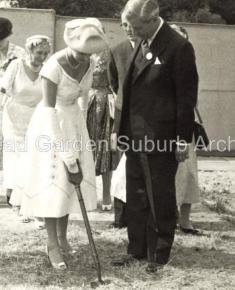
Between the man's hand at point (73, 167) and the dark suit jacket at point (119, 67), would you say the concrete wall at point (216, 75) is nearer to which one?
the dark suit jacket at point (119, 67)

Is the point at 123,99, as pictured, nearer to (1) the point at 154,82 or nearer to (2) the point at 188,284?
(1) the point at 154,82

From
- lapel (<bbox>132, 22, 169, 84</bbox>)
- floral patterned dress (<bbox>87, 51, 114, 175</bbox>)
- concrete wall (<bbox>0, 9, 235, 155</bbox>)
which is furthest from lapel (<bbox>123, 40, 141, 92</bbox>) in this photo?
concrete wall (<bbox>0, 9, 235, 155</bbox>)

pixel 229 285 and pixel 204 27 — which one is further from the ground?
pixel 204 27

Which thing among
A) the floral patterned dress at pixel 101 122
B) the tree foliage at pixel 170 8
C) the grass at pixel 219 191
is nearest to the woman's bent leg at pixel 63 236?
the floral patterned dress at pixel 101 122

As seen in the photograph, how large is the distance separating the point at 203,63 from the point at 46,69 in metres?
7.93

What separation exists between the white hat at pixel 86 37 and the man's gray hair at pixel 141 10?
269mm

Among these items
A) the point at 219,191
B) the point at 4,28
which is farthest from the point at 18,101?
the point at 219,191

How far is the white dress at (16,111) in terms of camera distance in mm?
6613

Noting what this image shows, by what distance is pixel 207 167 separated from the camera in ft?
35.6

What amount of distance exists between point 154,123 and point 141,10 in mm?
838

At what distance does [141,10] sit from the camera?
15.3 feet

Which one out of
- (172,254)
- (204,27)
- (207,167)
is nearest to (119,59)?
(172,254)

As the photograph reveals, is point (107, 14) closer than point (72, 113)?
Answer: No

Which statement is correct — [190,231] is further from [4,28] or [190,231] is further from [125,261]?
[4,28]
